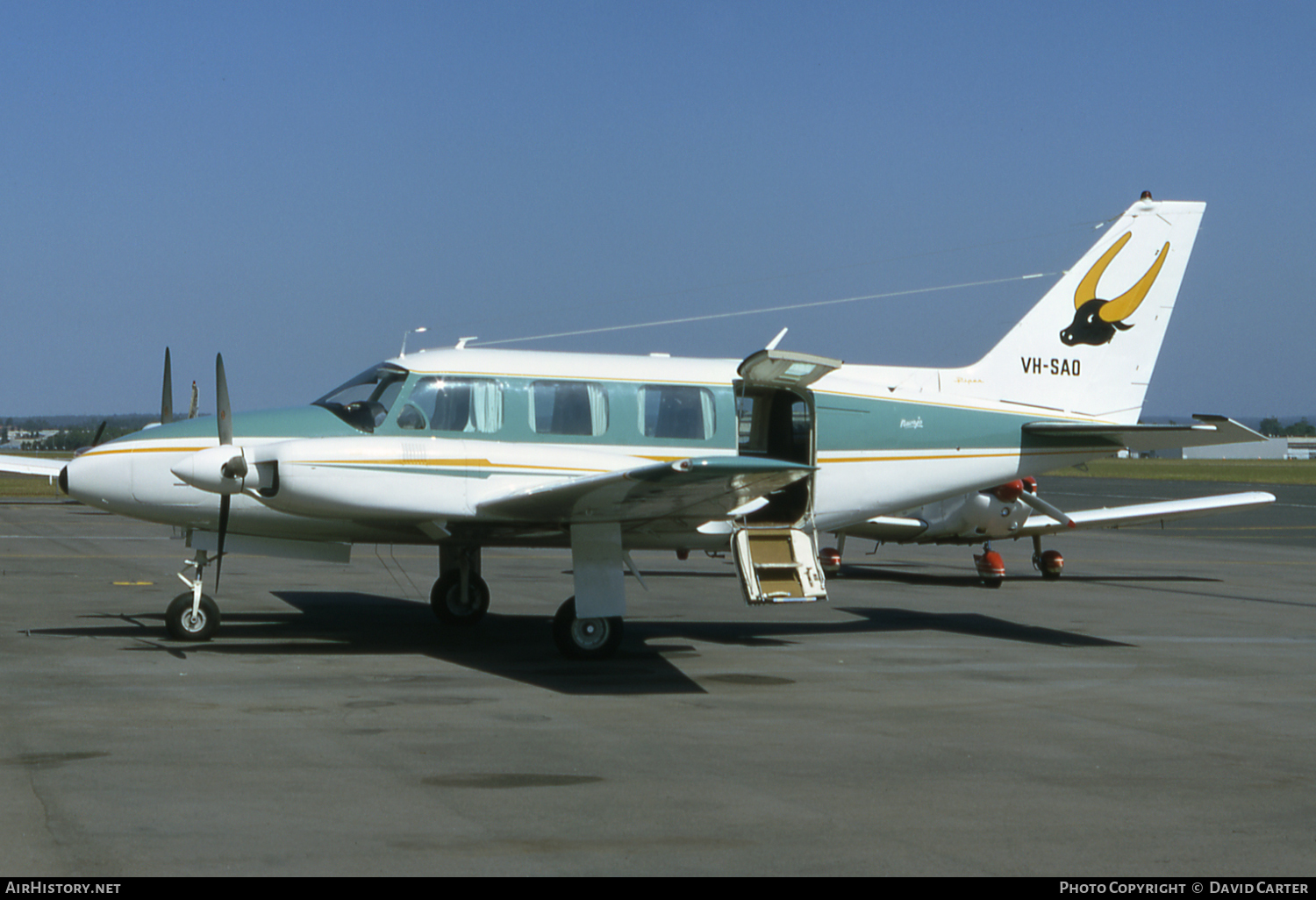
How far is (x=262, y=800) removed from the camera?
657cm

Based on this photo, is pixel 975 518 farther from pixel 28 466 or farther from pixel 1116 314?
pixel 28 466

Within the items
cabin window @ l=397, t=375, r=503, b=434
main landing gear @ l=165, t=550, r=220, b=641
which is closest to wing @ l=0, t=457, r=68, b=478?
main landing gear @ l=165, t=550, r=220, b=641

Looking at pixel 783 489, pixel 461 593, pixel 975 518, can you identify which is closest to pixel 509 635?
pixel 461 593

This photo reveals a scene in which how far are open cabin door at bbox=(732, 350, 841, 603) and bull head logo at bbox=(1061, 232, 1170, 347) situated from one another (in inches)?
146

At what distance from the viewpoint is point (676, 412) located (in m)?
12.8

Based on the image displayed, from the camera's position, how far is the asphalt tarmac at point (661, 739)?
5867mm

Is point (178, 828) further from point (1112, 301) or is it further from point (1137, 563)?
point (1137, 563)

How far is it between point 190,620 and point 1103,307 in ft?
36.4

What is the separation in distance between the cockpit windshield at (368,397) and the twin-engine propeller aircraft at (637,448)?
25 mm

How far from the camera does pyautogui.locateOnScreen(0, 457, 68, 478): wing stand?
41.5 feet

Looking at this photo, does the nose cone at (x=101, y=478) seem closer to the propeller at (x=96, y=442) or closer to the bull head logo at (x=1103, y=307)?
the propeller at (x=96, y=442)
